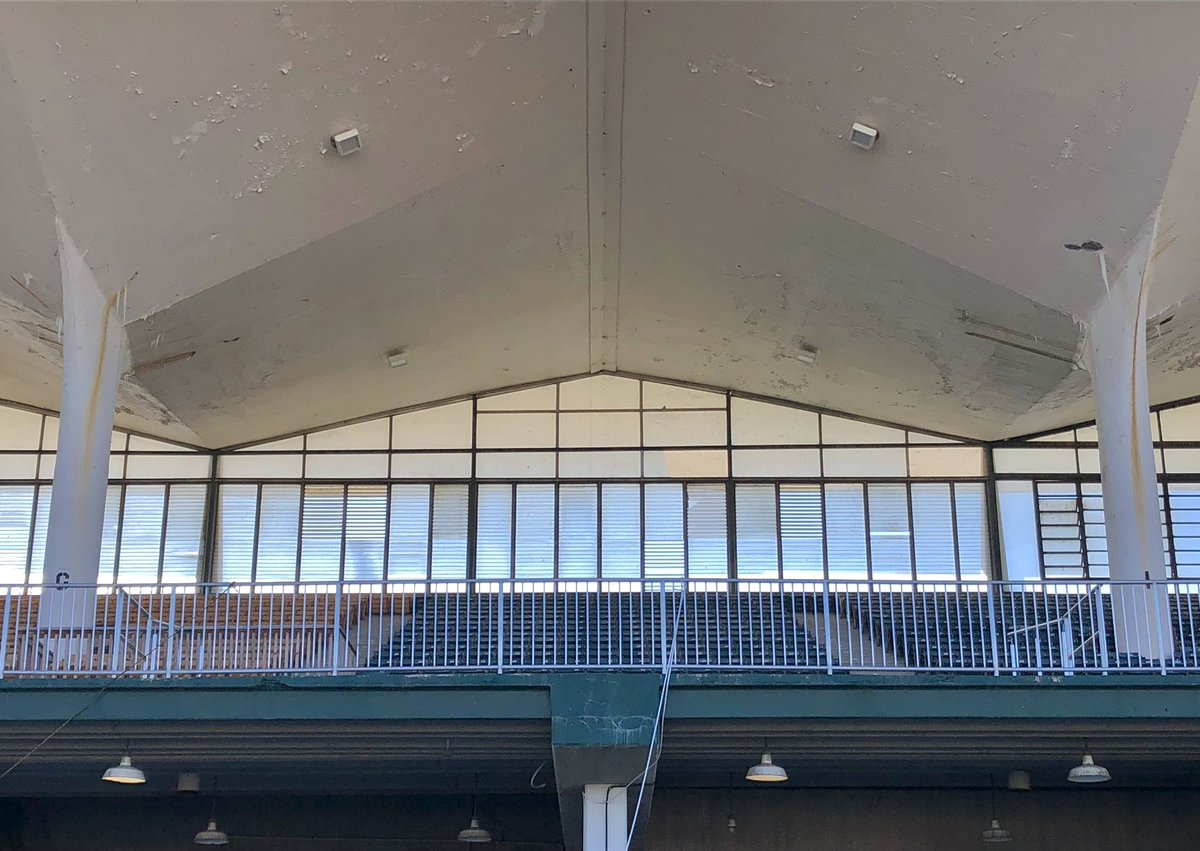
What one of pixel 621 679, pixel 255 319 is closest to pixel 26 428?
pixel 255 319

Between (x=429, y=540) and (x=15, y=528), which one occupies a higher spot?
(x=15, y=528)

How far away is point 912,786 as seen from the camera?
51.5ft

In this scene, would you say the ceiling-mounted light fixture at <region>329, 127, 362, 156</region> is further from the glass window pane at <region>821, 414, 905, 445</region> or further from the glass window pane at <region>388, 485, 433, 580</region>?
the glass window pane at <region>821, 414, 905, 445</region>

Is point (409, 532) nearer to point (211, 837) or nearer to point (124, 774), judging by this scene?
point (211, 837)

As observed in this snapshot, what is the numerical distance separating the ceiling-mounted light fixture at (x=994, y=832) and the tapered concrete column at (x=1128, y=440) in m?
3.41

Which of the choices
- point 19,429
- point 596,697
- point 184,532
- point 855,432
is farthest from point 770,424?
point 19,429

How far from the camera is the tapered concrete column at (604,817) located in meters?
11.5

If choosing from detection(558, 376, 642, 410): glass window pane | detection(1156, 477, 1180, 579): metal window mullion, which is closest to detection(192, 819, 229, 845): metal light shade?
detection(558, 376, 642, 410): glass window pane

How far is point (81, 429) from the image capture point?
1320cm

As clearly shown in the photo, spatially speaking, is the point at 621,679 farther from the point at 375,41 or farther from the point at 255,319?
the point at 255,319

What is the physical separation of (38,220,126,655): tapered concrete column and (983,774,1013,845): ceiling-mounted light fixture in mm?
10673

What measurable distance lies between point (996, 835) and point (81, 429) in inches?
458

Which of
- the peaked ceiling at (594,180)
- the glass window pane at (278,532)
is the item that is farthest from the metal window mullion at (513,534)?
the glass window pane at (278,532)

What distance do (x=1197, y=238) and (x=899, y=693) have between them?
5.62 m
